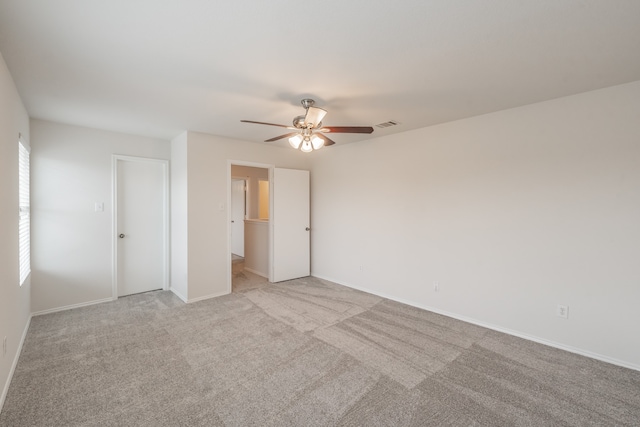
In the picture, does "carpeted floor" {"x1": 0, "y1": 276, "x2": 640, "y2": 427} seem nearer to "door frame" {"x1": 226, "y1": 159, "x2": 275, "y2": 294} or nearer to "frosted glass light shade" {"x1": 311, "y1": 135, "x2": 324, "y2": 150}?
"door frame" {"x1": 226, "y1": 159, "x2": 275, "y2": 294}

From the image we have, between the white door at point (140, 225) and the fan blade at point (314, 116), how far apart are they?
296cm

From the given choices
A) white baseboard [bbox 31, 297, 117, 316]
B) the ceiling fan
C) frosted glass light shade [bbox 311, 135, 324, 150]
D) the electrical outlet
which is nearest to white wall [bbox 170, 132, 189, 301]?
white baseboard [bbox 31, 297, 117, 316]

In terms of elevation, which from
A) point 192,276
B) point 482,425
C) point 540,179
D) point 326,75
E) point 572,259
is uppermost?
point 326,75

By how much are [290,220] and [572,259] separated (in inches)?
152

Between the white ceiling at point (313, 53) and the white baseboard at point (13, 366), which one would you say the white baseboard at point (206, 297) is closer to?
the white baseboard at point (13, 366)

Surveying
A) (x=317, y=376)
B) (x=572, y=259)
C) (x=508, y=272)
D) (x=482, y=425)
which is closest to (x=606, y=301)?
(x=572, y=259)

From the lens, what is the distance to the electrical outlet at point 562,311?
8.93 ft

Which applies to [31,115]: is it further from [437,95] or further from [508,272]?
[508,272]

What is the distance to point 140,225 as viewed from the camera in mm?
4301

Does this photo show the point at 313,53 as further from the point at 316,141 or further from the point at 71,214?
the point at 71,214

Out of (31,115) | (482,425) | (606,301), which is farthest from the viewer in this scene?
(31,115)

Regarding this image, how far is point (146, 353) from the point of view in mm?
2611

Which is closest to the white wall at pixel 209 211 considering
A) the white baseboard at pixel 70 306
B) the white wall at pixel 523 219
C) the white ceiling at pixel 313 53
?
the white ceiling at pixel 313 53

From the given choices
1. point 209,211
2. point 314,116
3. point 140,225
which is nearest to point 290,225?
point 209,211
